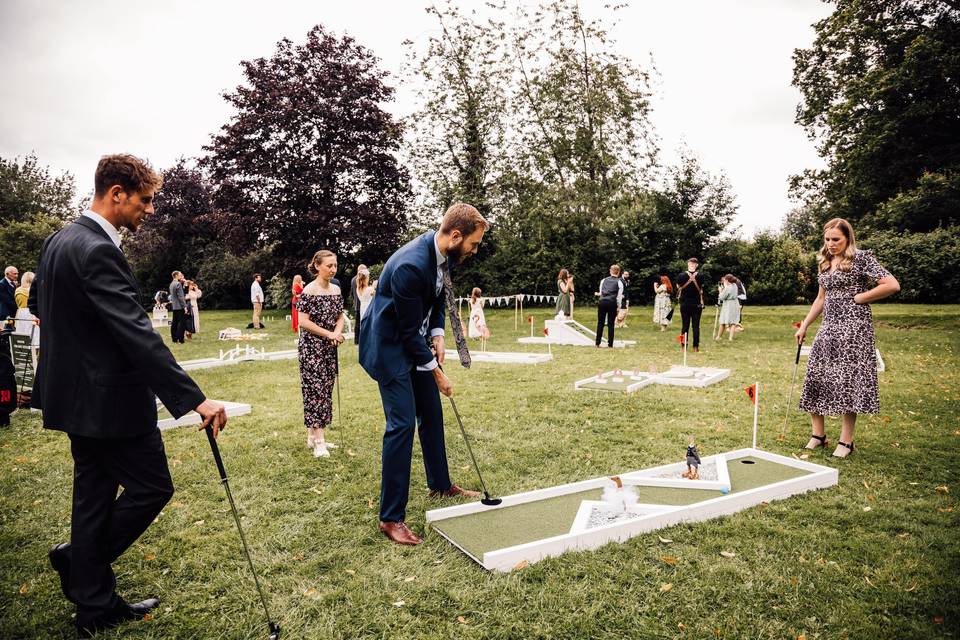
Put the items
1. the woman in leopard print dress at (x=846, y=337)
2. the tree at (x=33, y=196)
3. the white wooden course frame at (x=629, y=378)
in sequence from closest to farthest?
the woman in leopard print dress at (x=846, y=337)
the white wooden course frame at (x=629, y=378)
the tree at (x=33, y=196)

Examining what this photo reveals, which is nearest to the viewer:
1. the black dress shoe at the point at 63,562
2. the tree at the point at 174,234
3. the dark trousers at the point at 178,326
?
the black dress shoe at the point at 63,562

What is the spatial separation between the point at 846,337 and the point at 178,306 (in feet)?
54.0

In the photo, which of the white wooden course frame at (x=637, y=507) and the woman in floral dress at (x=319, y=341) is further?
the woman in floral dress at (x=319, y=341)

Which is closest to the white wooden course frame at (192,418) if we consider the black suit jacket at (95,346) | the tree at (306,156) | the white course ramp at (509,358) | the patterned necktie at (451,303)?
the patterned necktie at (451,303)

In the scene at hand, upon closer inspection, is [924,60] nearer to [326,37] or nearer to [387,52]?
[387,52]

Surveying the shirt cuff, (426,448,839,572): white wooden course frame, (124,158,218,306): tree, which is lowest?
(426,448,839,572): white wooden course frame

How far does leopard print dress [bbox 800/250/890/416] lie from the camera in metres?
4.96

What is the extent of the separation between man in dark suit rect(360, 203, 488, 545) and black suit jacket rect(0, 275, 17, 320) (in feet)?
31.9

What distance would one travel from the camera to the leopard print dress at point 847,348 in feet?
16.3

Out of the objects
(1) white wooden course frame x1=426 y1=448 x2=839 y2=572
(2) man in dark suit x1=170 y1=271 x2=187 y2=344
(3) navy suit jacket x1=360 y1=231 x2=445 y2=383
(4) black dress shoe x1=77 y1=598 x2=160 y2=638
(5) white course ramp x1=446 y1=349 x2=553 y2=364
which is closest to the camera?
(4) black dress shoe x1=77 y1=598 x2=160 y2=638

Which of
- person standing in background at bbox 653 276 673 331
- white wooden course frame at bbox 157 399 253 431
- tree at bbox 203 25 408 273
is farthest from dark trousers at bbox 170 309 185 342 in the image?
person standing in background at bbox 653 276 673 331

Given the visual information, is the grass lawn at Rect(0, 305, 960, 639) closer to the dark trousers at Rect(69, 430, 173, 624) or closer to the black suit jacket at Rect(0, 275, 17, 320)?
the dark trousers at Rect(69, 430, 173, 624)

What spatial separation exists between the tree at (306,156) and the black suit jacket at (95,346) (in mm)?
20063

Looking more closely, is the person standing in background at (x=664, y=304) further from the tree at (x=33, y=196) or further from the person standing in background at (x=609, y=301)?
the tree at (x=33, y=196)
